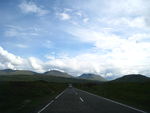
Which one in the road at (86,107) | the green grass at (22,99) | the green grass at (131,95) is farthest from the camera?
the green grass at (131,95)

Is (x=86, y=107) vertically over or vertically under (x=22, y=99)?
under

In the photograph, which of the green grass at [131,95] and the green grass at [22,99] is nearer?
the green grass at [22,99]

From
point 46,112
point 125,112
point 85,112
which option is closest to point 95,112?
point 85,112

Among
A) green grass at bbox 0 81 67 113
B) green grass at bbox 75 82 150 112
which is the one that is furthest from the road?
green grass at bbox 75 82 150 112

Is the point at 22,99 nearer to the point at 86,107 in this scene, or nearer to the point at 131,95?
the point at 86,107

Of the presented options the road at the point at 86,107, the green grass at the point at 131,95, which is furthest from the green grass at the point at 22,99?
the green grass at the point at 131,95

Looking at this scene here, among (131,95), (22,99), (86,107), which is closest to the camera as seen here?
(86,107)

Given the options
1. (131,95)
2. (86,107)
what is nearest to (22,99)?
(86,107)

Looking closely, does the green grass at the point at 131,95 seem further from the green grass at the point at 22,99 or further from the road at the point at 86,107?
the green grass at the point at 22,99

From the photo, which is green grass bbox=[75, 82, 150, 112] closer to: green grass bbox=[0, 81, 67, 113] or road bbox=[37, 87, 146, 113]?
road bbox=[37, 87, 146, 113]

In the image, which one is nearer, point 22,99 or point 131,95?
point 22,99

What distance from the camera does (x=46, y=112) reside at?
13.2m

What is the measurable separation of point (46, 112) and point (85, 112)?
2.37 meters

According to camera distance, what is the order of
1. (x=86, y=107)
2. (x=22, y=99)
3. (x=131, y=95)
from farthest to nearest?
(x=131, y=95) < (x=22, y=99) < (x=86, y=107)
